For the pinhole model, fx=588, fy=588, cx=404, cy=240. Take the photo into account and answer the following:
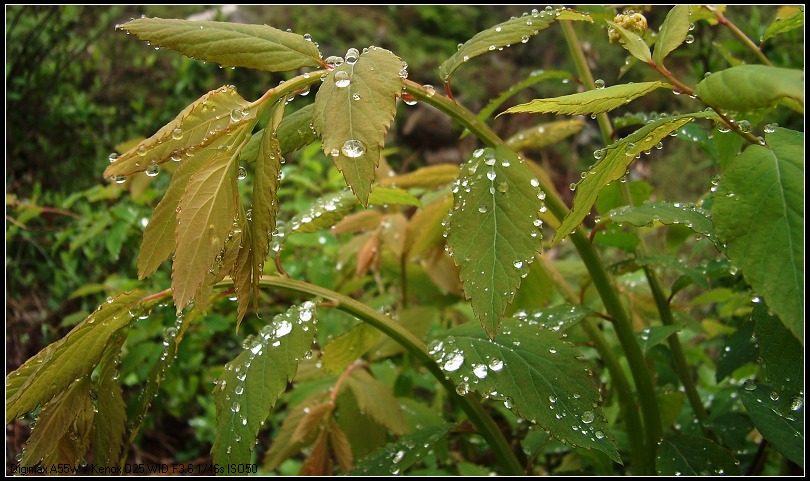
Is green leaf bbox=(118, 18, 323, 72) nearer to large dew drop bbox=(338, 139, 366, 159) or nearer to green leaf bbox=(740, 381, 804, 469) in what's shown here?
large dew drop bbox=(338, 139, 366, 159)

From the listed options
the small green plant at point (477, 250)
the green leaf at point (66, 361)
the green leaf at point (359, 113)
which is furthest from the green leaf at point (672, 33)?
the green leaf at point (66, 361)

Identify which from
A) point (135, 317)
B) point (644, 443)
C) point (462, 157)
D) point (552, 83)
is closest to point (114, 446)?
point (135, 317)

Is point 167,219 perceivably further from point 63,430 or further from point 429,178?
point 429,178

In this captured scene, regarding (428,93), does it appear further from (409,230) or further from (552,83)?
(552,83)

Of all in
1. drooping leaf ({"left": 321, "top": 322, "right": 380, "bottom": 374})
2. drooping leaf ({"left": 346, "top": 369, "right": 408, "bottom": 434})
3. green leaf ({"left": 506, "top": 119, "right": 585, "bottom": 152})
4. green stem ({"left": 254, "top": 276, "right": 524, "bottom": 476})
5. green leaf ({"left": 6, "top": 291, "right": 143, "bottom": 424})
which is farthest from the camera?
green leaf ({"left": 506, "top": 119, "right": 585, "bottom": 152})

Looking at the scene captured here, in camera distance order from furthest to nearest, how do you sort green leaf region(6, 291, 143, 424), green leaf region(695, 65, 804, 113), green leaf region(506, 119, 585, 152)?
green leaf region(506, 119, 585, 152) → green leaf region(6, 291, 143, 424) → green leaf region(695, 65, 804, 113)

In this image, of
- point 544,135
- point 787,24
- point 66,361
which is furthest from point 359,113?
point 544,135

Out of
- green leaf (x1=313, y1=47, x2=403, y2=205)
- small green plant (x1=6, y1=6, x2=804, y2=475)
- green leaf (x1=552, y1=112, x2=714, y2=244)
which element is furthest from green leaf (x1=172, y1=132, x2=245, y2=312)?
green leaf (x1=552, y1=112, x2=714, y2=244)
